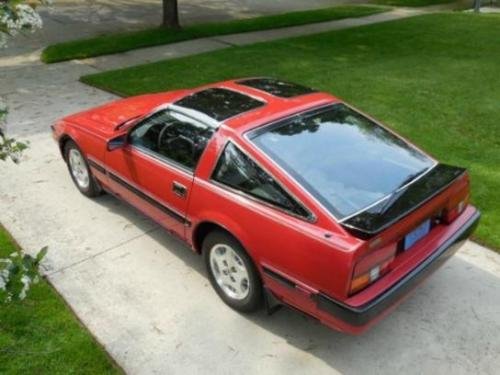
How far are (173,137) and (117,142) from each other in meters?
0.63

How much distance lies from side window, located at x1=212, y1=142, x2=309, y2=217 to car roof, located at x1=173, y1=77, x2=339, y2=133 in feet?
0.71

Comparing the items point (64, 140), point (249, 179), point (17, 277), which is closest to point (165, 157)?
point (249, 179)

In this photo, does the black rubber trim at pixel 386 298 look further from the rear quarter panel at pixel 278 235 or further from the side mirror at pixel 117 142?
the side mirror at pixel 117 142

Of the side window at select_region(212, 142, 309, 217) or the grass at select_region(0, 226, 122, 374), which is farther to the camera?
the grass at select_region(0, 226, 122, 374)

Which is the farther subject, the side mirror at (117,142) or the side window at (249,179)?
the side mirror at (117,142)

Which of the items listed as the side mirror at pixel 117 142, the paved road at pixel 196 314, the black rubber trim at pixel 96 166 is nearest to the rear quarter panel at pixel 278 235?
the paved road at pixel 196 314

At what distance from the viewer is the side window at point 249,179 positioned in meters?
3.52

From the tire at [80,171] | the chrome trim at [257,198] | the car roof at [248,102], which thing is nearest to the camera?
the chrome trim at [257,198]

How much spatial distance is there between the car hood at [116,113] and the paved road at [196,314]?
0.86 metres

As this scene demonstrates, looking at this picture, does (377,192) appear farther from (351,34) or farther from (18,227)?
(351,34)

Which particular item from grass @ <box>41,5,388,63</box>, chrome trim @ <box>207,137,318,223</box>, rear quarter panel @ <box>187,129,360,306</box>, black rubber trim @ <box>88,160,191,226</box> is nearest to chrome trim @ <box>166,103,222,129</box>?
rear quarter panel @ <box>187,129,360,306</box>

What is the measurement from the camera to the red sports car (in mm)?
3307

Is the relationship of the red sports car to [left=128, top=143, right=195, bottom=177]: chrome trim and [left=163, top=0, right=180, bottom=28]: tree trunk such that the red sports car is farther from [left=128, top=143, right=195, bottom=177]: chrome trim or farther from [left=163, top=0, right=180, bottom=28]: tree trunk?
[left=163, top=0, right=180, bottom=28]: tree trunk

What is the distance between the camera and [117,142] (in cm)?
475
